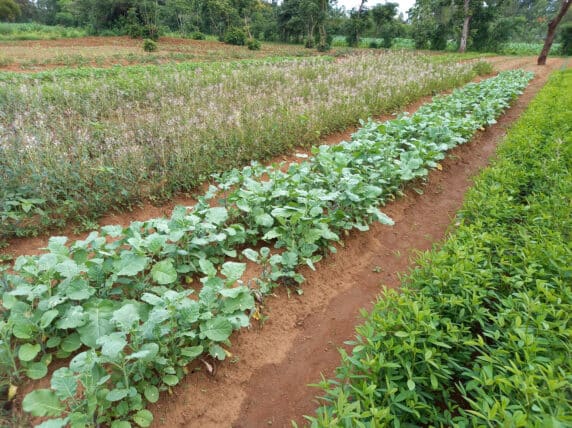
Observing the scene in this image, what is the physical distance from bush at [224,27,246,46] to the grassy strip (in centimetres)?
3463

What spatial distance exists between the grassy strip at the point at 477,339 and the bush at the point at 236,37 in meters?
34.6

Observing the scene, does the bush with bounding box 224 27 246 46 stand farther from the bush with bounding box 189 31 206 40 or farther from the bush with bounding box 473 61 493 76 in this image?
the bush with bounding box 473 61 493 76

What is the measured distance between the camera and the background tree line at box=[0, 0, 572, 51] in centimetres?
3103

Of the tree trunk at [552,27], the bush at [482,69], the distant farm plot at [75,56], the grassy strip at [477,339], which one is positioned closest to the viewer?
the grassy strip at [477,339]

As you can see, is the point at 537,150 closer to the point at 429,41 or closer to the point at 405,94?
the point at 405,94

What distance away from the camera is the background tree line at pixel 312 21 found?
31.0 metres

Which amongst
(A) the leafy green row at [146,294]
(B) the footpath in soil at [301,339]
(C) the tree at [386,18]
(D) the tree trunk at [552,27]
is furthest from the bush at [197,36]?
(B) the footpath in soil at [301,339]

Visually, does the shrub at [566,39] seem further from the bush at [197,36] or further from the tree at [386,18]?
the bush at [197,36]

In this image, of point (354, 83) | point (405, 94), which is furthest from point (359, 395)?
point (354, 83)

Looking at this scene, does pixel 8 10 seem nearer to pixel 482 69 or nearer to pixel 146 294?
pixel 482 69

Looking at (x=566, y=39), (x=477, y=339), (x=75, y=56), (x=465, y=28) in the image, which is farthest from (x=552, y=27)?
(x=75, y=56)

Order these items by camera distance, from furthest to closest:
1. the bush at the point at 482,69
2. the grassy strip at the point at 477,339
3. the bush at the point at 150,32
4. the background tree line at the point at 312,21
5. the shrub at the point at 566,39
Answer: the background tree line at the point at 312,21, the shrub at the point at 566,39, the bush at the point at 150,32, the bush at the point at 482,69, the grassy strip at the point at 477,339

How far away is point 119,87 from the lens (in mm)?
8938

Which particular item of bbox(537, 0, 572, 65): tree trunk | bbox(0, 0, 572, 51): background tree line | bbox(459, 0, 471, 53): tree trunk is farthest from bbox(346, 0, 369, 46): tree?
bbox(537, 0, 572, 65): tree trunk
